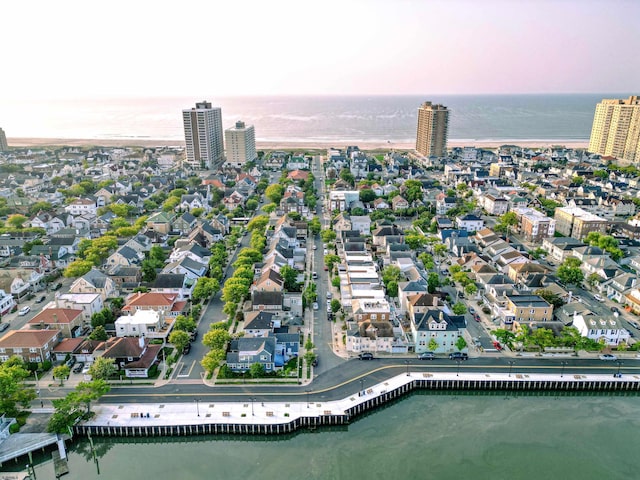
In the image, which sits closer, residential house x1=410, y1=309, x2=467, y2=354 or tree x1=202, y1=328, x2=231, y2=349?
tree x1=202, y1=328, x2=231, y2=349

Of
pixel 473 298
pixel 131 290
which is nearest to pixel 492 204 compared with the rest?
pixel 473 298

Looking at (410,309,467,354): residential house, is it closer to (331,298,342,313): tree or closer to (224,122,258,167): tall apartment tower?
(331,298,342,313): tree

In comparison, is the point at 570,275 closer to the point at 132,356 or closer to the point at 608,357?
the point at 608,357

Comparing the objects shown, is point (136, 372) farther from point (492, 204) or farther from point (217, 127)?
point (217, 127)

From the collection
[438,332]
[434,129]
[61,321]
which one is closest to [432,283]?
[438,332]

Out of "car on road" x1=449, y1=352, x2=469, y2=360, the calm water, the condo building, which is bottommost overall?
the calm water

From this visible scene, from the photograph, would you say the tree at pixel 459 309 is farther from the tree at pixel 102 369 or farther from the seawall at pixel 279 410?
the tree at pixel 102 369

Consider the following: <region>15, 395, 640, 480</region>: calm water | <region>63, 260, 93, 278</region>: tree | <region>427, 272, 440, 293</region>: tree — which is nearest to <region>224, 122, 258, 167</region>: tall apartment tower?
<region>63, 260, 93, 278</region>: tree
